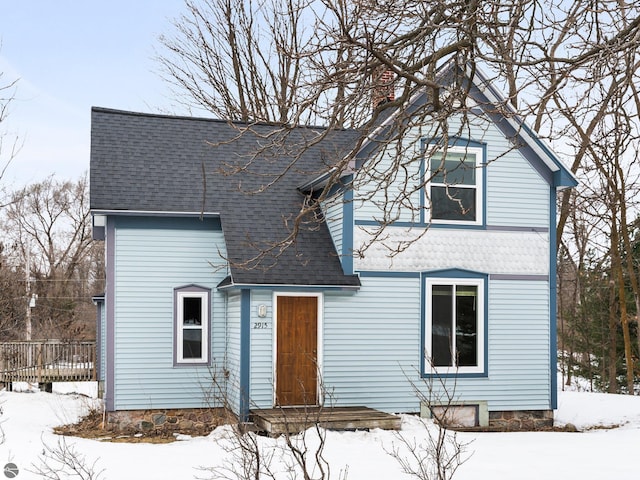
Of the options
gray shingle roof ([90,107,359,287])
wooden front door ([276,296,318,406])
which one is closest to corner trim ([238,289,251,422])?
gray shingle roof ([90,107,359,287])

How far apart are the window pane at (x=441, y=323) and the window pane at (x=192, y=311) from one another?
4231mm

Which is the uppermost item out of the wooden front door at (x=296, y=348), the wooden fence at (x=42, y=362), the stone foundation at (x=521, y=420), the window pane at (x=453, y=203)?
the window pane at (x=453, y=203)

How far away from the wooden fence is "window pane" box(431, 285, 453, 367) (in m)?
9.39

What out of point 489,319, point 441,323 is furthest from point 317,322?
point 489,319

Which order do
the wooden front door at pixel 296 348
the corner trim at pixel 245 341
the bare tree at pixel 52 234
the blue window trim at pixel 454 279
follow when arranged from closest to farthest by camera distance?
1. the corner trim at pixel 245 341
2. the wooden front door at pixel 296 348
3. the blue window trim at pixel 454 279
4. the bare tree at pixel 52 234

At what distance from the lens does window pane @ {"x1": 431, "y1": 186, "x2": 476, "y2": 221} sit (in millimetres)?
14688

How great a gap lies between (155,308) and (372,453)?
526 centimetres

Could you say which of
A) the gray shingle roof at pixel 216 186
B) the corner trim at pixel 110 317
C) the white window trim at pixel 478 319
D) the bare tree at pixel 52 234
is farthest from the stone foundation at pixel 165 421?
the bare tree at pixel 52 234

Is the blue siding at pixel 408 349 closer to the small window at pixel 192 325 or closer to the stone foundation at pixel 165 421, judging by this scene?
the stone foundation at pixel 165 421

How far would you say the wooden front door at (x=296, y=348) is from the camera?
14.0 meters

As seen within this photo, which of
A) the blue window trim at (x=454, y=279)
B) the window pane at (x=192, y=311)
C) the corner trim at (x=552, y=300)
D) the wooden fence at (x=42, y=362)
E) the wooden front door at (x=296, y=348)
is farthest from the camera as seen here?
the wooden fence at (x=42, y=362)

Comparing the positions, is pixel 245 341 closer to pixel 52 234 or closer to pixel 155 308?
pixel 155 308

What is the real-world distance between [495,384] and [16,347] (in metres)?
12.7

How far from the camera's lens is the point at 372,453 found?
1120cm
